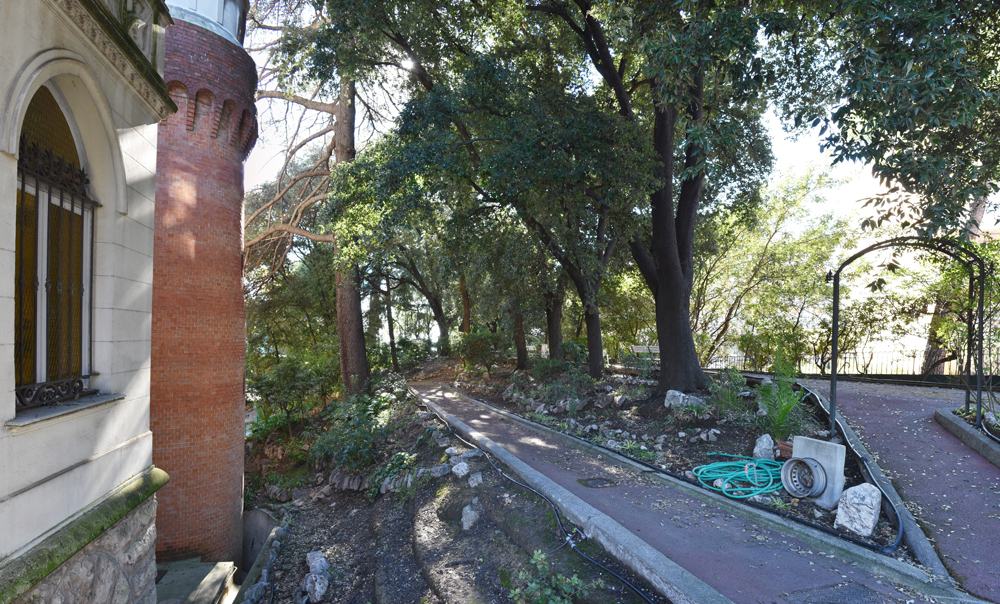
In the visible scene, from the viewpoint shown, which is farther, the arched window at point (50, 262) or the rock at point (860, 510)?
the rock at point (860, 510)

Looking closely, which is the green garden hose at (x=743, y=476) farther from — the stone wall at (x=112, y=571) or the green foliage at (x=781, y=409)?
the stone wall at (x=112, y=571)

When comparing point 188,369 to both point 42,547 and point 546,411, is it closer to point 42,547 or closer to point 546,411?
point 42,547

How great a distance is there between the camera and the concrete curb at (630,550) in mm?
3596

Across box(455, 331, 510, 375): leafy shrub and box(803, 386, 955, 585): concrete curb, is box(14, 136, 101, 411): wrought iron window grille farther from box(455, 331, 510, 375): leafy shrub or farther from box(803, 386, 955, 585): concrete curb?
box(455, 331, 510, 375): leafy shrub

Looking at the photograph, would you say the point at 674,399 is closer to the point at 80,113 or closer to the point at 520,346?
the point at 520,346

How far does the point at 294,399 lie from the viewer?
46.7 ft

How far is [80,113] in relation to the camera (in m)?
3.78

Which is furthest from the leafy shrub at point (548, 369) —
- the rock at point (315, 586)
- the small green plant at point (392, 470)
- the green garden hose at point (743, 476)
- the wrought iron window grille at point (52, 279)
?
the wrought iron window grille at point (52, 279)

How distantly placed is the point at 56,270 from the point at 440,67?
9934 mm

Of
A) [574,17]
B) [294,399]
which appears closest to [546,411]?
[294,399]

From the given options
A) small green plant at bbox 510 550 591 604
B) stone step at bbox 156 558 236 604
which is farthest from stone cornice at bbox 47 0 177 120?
stone step at bbox 156 558 236 604

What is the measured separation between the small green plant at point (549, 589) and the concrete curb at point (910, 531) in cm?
280

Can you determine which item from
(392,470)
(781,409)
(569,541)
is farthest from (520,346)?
(569,541)

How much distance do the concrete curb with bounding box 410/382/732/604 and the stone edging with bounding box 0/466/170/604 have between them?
400 cm
